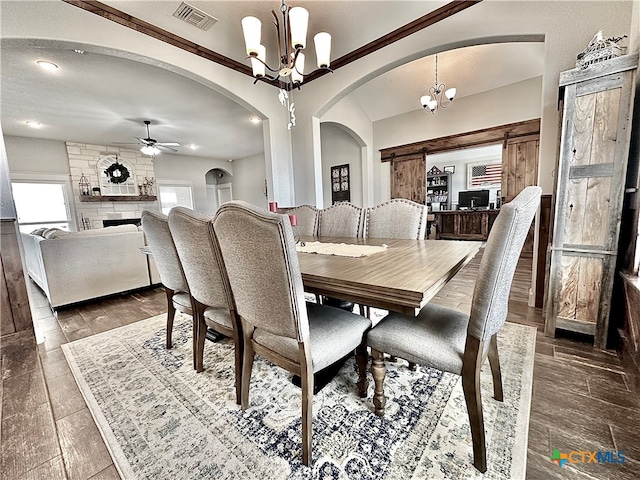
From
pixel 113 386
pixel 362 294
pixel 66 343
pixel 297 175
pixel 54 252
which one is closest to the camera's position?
pixel 362 294

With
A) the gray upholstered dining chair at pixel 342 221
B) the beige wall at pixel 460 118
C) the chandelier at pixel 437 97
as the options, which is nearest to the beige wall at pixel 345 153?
the beige wall at pixel 460 118

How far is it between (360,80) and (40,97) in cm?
452

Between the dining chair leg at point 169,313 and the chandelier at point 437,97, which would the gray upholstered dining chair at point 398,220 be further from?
the chandelier at point 437,97

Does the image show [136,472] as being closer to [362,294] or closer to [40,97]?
[362,294]

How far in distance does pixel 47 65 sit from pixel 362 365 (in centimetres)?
452

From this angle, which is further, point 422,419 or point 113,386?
point 113,386

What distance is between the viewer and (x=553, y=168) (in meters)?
2.20

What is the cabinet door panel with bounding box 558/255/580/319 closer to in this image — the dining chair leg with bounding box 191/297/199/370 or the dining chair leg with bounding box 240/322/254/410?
the dining chair leg with bounding box 240/322/254/410

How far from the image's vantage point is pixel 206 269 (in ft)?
4.25

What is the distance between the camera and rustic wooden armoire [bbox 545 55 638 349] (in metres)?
1.55

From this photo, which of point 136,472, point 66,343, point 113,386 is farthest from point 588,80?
point 66,343

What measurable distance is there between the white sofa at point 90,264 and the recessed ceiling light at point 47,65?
1916 millimetres

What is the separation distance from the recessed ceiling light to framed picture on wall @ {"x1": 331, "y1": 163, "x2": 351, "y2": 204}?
16.1ft

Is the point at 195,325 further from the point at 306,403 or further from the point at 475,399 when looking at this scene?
the point at 475,399
